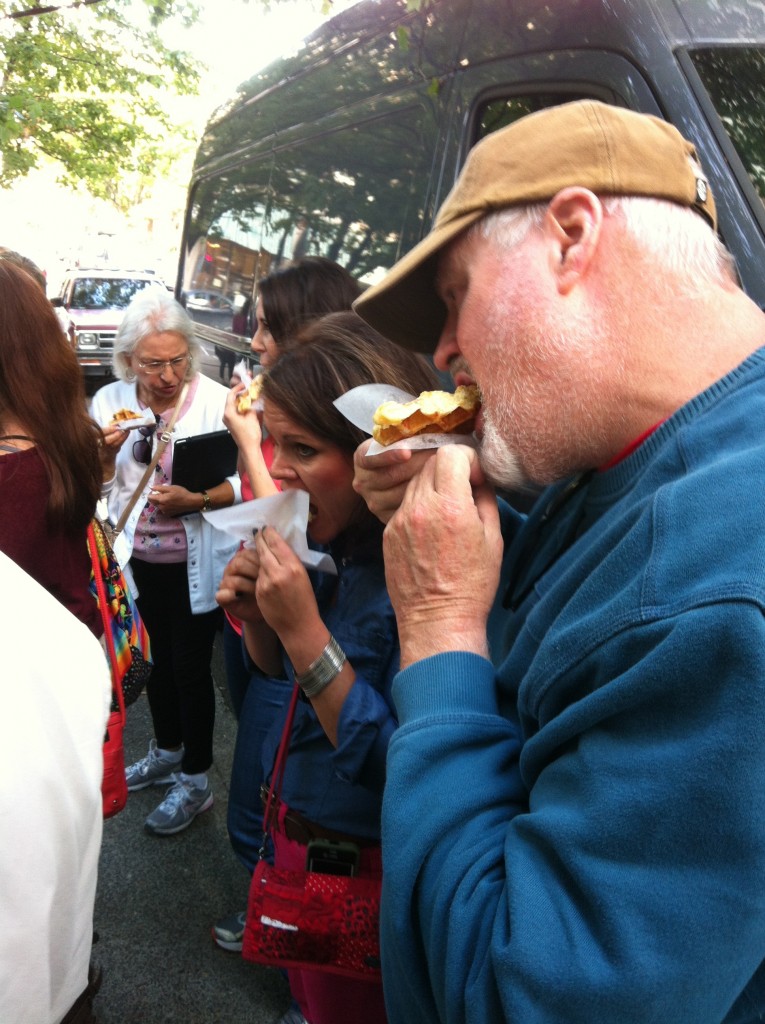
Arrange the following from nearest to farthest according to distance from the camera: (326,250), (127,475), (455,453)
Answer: (455,453) → (127,475) → (326,250)

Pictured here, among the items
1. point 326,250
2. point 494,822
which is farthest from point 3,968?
point 326,250

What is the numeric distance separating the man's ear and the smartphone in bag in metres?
1.21

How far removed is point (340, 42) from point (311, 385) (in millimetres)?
2812

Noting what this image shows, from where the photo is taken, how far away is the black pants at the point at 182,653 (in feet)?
11.2

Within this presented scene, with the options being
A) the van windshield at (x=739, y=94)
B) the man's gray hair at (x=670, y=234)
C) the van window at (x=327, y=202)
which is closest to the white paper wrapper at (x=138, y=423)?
the van window at (x=327, y=202)

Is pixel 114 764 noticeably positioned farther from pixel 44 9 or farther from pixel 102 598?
pixel 44 9

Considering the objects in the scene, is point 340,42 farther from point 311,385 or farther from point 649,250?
point 649,250

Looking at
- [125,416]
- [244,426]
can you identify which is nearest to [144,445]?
[125,416]

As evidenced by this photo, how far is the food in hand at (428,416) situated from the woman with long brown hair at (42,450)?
1.25 metres

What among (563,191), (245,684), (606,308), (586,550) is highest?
(563,191)

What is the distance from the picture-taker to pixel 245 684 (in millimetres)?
2467

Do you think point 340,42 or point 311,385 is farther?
point 340,42

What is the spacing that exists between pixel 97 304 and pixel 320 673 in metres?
14.7

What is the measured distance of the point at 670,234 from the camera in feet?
3.34
